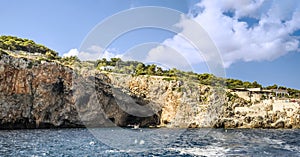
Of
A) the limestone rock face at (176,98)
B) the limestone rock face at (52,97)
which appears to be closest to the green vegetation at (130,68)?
the limestone rock face at (176,98)

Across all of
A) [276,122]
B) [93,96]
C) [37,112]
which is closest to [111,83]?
[93,96]

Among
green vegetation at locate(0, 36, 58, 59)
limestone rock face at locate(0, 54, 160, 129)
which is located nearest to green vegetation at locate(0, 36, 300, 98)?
green vegetation at locate(0, 36, 58, 59)

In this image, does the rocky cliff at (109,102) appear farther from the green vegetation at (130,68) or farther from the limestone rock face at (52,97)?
the green vegetation at (130,68)

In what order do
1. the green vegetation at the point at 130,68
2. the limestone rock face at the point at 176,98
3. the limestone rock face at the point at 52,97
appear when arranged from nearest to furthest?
the limestone rock face at the point at 52,97 < the limestone rock face at the point at 176,98 < the green vegetation at the point at 130,68

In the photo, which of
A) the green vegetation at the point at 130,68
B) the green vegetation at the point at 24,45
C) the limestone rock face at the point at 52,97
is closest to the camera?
the limestone rock face at the point at 52,97

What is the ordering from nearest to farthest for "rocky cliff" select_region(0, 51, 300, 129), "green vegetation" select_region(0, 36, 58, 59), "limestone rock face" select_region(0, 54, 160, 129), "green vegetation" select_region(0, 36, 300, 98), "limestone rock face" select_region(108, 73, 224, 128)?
"limestone rock face" select_region(0, 54, 160, 129)
"rocky cliff" select_region(0, 51, 300, 129)
"limestone rock face" select_region(108, 73, 224, 128)
"green vegetation" select_region(0, 36, 58, 59)
"green vegetation" select_region(0, 36, 300, 98)

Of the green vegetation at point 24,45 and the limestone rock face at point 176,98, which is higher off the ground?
the green vegetation at point 24,45

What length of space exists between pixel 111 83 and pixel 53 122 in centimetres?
1638

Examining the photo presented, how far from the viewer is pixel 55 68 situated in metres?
56.3

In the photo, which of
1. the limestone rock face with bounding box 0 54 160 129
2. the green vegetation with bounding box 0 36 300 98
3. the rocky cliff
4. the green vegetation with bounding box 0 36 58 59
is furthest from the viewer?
the green vegetation with bounding box 0 36 300 98

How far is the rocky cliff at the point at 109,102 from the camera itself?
5134 centimetres

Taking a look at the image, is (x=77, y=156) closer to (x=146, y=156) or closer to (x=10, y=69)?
A: (x=146, y=156)

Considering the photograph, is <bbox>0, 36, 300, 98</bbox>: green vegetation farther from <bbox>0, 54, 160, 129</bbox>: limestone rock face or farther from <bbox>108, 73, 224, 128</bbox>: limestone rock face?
<bbox>0, 54, 160, 129</bbox>: limestone rock face

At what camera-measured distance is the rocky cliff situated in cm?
5134
